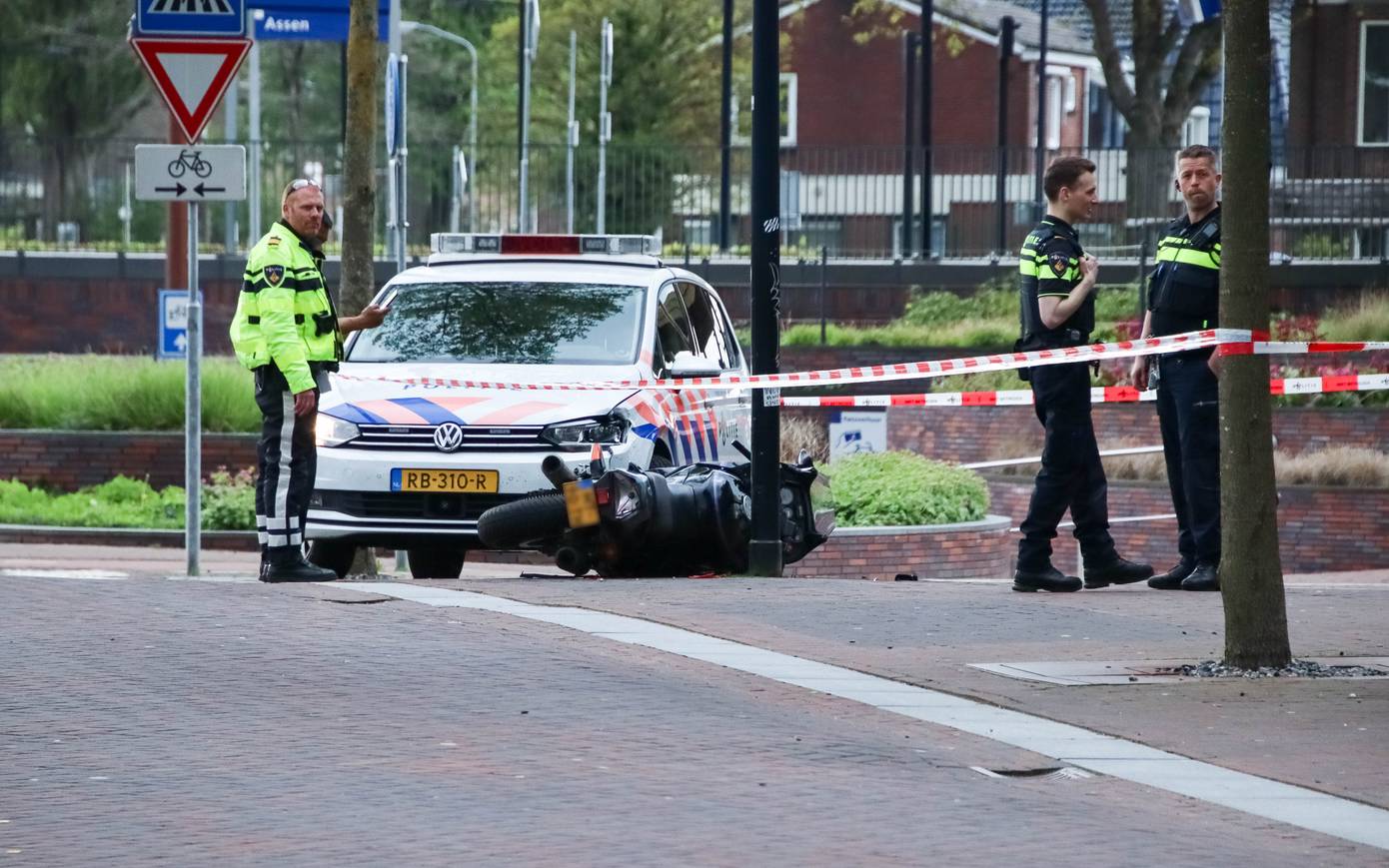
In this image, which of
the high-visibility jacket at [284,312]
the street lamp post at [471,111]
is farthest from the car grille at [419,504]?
the street lamp post at [471,111]

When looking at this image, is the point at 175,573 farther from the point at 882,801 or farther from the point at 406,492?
the point at 882,801

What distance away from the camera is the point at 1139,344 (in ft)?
34.9

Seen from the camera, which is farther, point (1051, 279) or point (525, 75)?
point (525, 75)

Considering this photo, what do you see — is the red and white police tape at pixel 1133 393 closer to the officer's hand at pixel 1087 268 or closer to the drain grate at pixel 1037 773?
the officer's hand at pixel 1087 268

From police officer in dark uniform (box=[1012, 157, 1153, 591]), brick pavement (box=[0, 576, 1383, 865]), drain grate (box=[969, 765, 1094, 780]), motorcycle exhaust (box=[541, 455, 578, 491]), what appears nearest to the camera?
brick pavement (box=[0, 576, 1383, 865])

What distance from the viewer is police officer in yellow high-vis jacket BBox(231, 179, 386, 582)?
1111 centimetres

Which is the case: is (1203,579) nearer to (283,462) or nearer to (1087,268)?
(1087,268)

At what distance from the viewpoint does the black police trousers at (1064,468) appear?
10922 millimetres

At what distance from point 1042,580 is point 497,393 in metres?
2.96

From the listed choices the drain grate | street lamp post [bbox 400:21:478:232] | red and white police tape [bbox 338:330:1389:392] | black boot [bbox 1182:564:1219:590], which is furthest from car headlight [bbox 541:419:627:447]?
street lamp post [bbox 400:21:478:232]

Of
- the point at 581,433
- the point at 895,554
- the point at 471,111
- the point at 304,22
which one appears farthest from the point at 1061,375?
the point at 471,111

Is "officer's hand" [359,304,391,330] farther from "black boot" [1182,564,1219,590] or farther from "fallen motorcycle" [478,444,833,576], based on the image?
"black boot" [1182,564,1219,590]

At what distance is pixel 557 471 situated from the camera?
11.0 metres

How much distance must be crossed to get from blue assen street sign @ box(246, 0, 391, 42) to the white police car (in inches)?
516
